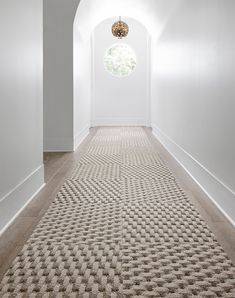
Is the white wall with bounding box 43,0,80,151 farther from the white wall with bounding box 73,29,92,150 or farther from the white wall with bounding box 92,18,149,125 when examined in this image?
the white wall with bounding box 92,18,149,125

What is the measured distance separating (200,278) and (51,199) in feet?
6.25

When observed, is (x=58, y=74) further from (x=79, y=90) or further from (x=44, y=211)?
(x=44, y=211)

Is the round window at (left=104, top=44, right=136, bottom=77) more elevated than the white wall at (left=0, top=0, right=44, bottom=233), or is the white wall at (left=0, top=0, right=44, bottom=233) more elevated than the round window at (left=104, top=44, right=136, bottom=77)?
the round window at (left=104, top=44, right=136, bottom=77)

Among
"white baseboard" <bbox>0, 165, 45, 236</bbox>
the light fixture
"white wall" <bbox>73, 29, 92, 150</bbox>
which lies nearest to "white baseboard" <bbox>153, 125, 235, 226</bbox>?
"white baseboard" <bbox>0, 165, 45, 236</bbox>

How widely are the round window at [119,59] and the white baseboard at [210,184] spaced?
749cm

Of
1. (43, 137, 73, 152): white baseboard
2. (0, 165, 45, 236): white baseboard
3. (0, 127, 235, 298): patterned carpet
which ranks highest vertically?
(43, 137, 73, 152): white baseboard

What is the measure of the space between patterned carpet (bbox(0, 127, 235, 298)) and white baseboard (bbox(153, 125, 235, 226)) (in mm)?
214

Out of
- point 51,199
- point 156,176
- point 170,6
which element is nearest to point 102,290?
point 51,199

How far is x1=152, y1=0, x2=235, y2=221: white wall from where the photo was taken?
323cm

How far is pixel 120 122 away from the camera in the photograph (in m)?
13.4

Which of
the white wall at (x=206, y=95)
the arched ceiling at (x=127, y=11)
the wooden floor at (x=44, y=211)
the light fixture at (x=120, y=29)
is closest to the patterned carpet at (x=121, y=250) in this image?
the wooden floor at (x=44, y=211)

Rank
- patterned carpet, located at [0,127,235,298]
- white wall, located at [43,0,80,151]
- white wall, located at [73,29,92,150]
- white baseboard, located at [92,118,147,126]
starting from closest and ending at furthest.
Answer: patterned carpet, located at [0,127,235,298]
white wall, located at [43,0,80,151]
white wall, located at [73,29,92,150]
white baseboard, located at [92,118,147,126]

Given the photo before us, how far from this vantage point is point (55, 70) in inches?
277

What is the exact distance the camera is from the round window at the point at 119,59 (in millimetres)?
13180
